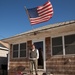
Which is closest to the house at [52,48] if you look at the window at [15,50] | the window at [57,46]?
the window at [57,46]

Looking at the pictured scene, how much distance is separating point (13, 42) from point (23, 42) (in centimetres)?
134

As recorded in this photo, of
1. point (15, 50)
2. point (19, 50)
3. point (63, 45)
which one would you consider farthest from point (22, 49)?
point (63, 45)

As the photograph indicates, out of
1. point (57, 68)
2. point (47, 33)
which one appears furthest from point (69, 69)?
point (47, 33)

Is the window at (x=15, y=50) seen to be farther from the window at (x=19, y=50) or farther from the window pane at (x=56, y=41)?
the window pane at (x=56, y=41)

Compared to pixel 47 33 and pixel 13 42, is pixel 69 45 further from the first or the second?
pixel 13 42

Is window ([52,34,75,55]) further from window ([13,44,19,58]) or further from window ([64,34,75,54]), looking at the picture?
window ([13,44,19,58])

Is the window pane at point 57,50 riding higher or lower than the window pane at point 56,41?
lower

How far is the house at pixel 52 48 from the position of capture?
11.2 meters

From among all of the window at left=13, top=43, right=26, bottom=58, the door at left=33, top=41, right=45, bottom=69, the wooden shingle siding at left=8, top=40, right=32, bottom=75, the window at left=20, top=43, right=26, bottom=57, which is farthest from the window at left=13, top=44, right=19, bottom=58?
the door at left=33, top=41, right=45, bottom=69

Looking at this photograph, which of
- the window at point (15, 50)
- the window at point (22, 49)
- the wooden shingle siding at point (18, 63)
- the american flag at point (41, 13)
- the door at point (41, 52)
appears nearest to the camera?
the american flag at point (41, 13)

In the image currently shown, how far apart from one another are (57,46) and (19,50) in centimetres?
433

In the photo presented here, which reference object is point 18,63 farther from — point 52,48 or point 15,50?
point 52,48

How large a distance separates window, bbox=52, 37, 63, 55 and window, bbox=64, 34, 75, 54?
1.56ft

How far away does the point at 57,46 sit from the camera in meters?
12.1
